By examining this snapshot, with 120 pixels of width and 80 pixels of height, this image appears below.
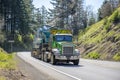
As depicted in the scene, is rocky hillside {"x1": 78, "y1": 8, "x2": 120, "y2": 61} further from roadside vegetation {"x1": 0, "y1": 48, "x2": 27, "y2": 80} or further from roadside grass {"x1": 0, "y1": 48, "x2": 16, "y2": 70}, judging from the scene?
roadside vegetation {"x1": 0, "y1": 48, "x2": 27, "y2": 80}

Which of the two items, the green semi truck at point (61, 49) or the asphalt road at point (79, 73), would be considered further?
the green semi truck at point (61, 49)

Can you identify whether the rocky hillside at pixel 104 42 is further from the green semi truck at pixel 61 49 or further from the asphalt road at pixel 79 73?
the asphalt road at pixel 79 73

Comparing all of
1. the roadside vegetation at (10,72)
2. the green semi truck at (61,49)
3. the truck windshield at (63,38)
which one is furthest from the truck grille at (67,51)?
the roadside vegetation at (10,72)

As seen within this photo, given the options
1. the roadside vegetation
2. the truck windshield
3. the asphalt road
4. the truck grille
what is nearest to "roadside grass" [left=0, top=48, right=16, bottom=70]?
the roadside vegetation

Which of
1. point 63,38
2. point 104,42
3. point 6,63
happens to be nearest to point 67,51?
point 63,38

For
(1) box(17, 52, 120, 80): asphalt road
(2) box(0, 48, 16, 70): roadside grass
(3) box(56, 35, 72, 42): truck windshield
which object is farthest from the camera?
(3) box(56, 35, 72, 42): truck windshield

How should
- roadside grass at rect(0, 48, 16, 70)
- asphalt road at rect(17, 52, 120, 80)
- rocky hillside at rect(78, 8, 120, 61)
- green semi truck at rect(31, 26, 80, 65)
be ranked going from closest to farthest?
asphalt road at rect(17, 52, 120, 80) < roadside grass at rect(0, 48, 16, 70) < green semi truck at rect(31, 26, 80, 65) < rocky hillside at rect(78, 8, 120, 61)

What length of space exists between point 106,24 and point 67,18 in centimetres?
5973

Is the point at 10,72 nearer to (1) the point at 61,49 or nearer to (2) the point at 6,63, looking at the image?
(2) the point at 6,63

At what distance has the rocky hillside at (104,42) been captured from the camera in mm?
54134

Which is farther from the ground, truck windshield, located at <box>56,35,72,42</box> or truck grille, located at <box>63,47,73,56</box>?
truck windshield, located at <box>56,35,72,42</box>

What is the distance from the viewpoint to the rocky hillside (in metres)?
54.1

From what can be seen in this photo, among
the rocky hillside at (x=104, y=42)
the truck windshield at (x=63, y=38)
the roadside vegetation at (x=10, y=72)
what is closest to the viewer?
the roadside vegetation at (x=10, y=72)

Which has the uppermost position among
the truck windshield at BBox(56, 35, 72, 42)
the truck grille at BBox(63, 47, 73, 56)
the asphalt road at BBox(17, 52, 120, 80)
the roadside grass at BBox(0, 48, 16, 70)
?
the truck windshield at BBox(56, 35, 72, 42)
